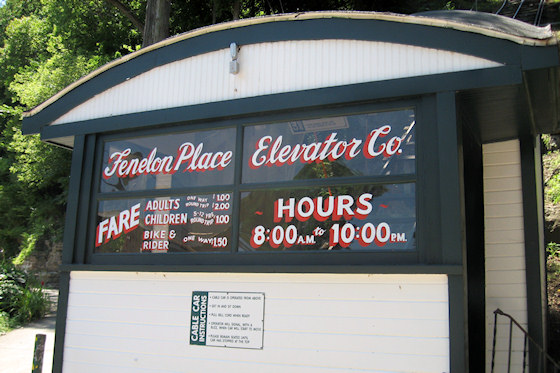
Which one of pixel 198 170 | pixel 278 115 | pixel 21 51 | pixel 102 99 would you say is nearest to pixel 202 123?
pixel 198 170

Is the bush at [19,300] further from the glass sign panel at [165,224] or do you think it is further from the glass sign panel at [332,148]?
the glass sign panel at [332,148]

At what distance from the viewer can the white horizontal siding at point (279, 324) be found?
3732 millimetres

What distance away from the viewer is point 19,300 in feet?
37.4

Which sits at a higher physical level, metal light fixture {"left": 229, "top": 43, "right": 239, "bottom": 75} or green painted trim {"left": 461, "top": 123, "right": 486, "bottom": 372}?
metal light fixture {"left": 229, "top": 43, "right": 239, "bottom": 75}

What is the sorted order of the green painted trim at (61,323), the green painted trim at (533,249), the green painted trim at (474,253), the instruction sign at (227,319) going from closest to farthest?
the instruction sign at (227,319) < the green painted trim at (474,253) < the green painted trim at (61,323) < the green painted trim at (533,249)

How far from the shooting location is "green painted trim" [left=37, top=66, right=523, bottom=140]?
3875 millimetres

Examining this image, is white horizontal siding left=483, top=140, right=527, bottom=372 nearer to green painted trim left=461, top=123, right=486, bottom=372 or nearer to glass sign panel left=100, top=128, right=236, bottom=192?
green painted trim left=461, top=123, right=486, bottom=372

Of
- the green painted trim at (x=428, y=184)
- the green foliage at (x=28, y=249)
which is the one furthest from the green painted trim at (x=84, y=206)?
the green foliage at (x=28, y=249)

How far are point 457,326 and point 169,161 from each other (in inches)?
121

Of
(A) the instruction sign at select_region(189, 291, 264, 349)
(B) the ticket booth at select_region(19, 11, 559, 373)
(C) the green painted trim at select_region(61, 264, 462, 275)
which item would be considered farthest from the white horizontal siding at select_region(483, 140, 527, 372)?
(A) the instruction sign at select_region(189, 291, 264, 349)

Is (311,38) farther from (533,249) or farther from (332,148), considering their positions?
(533,249)

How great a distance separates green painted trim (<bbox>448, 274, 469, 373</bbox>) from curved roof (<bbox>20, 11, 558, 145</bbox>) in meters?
1.70

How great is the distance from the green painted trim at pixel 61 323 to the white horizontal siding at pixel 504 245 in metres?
4.41

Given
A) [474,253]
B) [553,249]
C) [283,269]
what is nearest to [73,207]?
[283,269]
